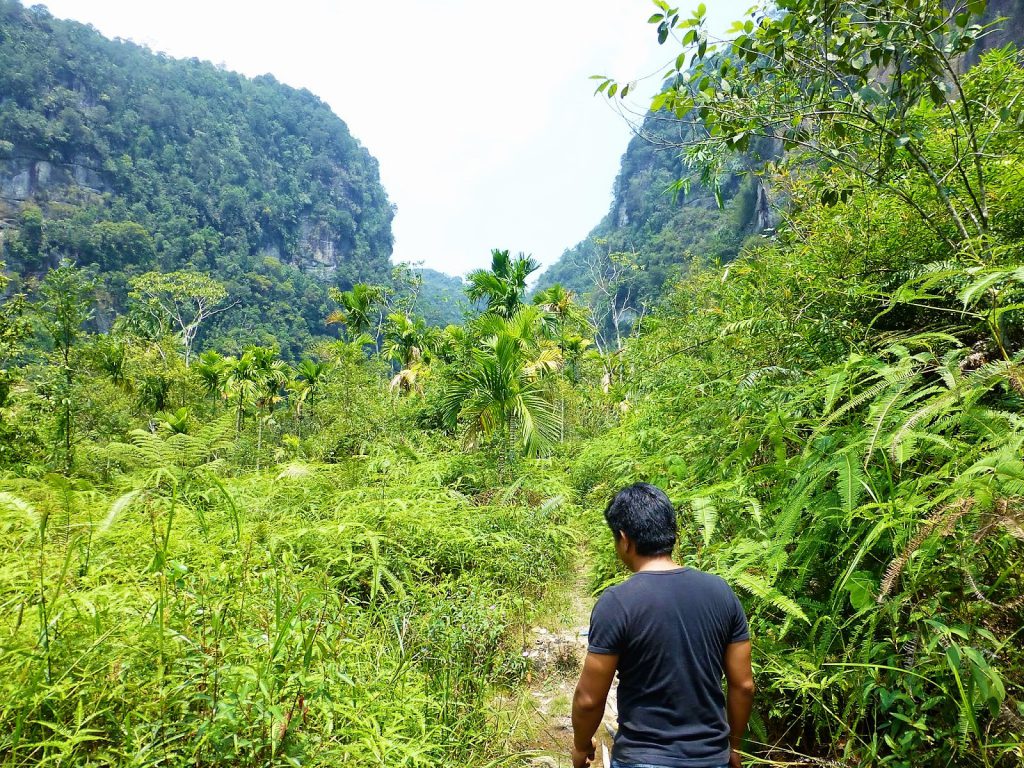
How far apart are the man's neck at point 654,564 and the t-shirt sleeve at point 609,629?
0.18 meters

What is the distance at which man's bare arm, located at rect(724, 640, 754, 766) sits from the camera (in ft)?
6.09

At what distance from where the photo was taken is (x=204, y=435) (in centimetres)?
465

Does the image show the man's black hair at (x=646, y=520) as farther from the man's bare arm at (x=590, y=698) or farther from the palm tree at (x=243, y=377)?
the palm tree at (x=243, y=377)

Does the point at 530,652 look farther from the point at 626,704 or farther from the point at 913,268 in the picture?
the point at 913,268

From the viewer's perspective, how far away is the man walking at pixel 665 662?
172 cm

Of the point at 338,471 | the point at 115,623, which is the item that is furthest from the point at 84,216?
the point at 115,623

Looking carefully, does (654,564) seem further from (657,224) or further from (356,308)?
(657,224)

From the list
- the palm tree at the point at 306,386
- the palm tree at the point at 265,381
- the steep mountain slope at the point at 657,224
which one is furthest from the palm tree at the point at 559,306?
the palm tree at the point at 265,381

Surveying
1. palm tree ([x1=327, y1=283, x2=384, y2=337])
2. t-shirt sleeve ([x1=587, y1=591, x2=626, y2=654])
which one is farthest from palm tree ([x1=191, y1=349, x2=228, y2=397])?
t-shirt sleeve ([x1=587, y1=591, x2=626, y2=654])

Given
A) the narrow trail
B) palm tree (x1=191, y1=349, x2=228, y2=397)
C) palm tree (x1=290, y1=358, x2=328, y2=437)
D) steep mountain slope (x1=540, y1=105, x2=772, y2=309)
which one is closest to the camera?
the narrow trail

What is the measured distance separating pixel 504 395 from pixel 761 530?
747cm

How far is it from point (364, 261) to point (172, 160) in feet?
119

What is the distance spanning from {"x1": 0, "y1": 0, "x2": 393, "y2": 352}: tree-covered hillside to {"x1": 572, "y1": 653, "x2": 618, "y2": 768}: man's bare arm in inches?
2537

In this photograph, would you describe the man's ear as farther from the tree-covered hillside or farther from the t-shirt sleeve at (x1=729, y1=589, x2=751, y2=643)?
the tree-covered hillside
